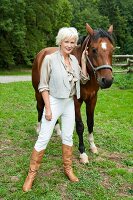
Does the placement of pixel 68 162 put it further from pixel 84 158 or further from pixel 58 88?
pixel 58 88

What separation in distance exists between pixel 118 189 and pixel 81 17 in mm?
52409

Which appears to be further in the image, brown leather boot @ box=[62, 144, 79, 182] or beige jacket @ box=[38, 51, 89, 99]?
brown leather boot @ box=[62, 144, 79, 182]

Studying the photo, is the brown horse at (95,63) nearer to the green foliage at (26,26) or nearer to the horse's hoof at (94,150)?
the horse's hoof at (94,150)

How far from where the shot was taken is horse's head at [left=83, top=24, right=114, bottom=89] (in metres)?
4.26

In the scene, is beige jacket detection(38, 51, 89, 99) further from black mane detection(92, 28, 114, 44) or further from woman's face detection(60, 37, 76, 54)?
black mane detection(92, 28, 114, 44)

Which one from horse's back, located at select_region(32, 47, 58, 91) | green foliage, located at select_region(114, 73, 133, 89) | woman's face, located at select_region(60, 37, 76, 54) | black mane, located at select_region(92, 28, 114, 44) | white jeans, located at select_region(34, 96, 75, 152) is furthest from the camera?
green foliage, located at select_region(114, 73, 133, 89)

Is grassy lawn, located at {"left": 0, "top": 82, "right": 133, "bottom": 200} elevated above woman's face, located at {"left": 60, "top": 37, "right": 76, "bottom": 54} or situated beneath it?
situated beneath

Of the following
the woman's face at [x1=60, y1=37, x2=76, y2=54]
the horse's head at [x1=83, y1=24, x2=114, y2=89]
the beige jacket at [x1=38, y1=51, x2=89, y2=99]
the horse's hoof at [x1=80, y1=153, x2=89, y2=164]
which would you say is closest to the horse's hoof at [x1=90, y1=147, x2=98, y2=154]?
the horse's hoof at [x1=80, y1=153, x2=89, y2=164]

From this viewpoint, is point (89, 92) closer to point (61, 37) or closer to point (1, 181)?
point (61, 37)

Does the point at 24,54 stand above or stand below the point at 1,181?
below

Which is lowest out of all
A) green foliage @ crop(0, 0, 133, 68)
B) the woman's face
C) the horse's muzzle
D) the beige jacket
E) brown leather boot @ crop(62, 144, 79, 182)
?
green foliage @ crop(0, 0, 133, 68)

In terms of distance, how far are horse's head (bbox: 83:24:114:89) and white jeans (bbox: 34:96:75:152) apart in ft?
1.66

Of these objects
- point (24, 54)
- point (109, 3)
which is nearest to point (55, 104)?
point (24, 54)

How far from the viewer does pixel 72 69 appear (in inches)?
Result: 158
